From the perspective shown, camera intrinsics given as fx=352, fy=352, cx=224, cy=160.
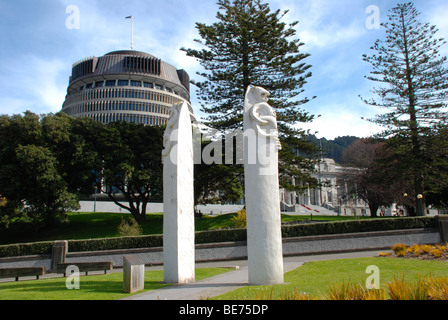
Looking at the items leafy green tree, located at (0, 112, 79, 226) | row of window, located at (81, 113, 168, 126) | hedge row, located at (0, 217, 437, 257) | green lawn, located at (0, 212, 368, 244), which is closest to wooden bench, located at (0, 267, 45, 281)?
hedge row, located at (0, 217, 437, 257)

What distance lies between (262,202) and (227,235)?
9.39 metres

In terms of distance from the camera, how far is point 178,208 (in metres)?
9.34

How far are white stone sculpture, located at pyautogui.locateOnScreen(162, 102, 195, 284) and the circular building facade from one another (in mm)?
63438

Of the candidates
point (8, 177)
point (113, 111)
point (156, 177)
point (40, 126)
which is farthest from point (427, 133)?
point (113, 111)

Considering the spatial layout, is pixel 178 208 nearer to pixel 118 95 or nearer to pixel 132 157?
pixel 132 157

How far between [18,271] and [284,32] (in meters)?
21.0

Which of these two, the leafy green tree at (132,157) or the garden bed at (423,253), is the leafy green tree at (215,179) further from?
the garden bed at (423,253)

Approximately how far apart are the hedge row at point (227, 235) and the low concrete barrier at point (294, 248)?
0.34 m

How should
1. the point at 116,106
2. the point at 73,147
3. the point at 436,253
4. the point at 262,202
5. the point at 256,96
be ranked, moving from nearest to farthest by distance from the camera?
the point at 262,202
the point at 256,96
the point at 436,253
the point at 73,147
the point at 116,106

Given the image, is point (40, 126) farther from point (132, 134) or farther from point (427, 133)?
point (427, 133)

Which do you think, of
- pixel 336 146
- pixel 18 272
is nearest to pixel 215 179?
pixel 18 272
